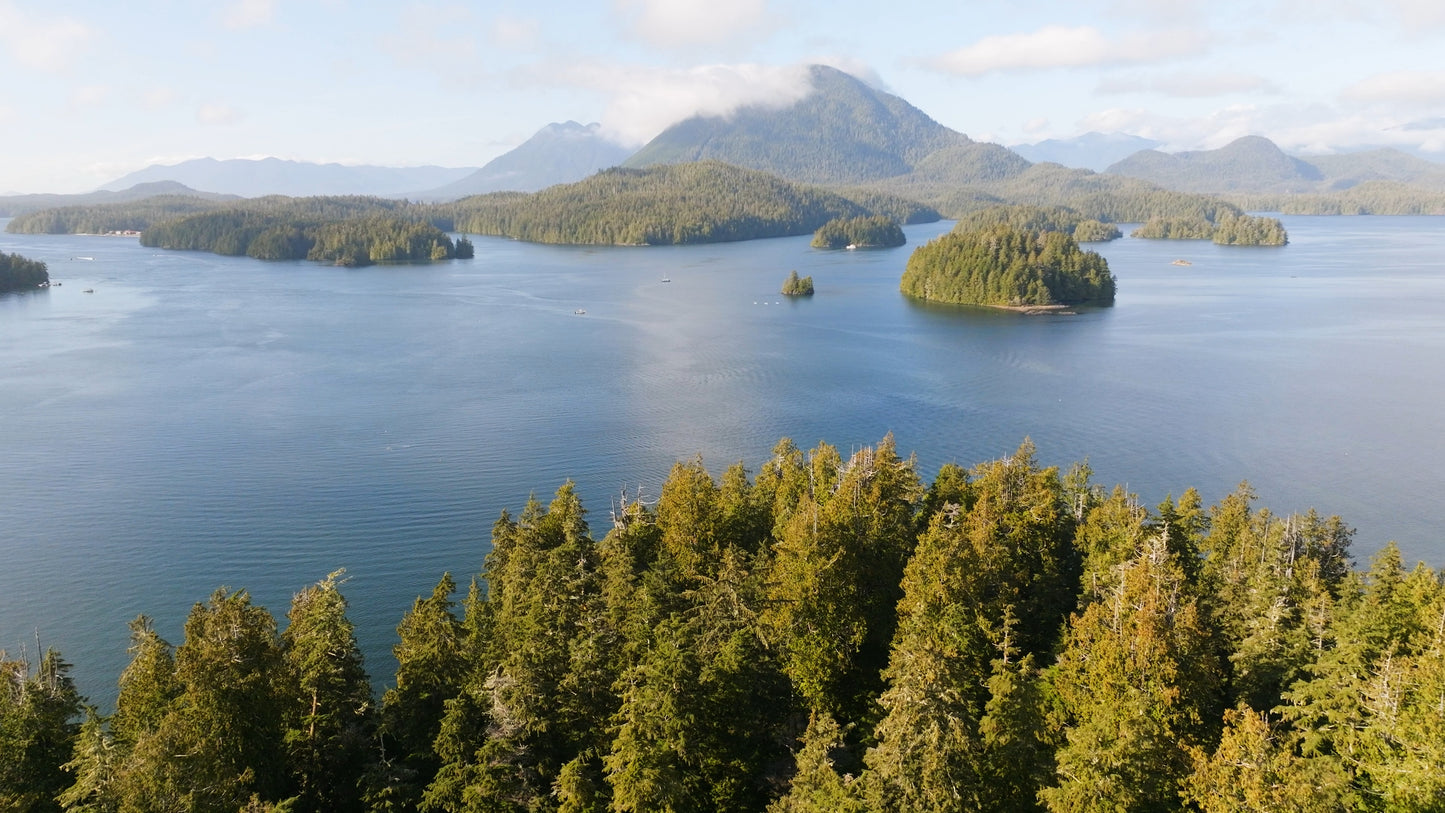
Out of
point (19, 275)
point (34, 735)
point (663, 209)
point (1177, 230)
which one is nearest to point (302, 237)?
point (19, 275)

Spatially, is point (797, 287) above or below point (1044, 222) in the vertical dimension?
below

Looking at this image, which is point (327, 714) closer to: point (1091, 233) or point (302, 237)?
point (302, 237)

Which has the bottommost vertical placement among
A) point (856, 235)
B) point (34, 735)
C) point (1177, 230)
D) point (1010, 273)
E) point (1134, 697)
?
point (34, 735)

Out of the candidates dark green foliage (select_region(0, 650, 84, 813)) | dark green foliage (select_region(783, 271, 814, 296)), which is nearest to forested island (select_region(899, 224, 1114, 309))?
dark green foliage (select_region(783, 271, 814, 296))

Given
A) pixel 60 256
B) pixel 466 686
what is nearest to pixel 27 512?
pixel 466 686

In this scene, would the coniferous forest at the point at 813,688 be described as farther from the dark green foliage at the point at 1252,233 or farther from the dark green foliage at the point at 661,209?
the dark green foliage at the point at 1252,233

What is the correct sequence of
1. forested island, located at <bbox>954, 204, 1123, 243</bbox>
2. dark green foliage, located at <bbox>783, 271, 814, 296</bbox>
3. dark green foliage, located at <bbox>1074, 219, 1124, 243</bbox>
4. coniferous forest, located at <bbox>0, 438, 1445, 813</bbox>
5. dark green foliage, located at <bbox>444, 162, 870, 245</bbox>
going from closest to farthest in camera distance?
coniferous forest, located at <bbox>0, 438, 1445, 813</bbox> < dark green foliage, located at <bbox>783, 271, 814, 296</bbox> < forested island, located at <bbox>954, 204, 1123, 243</bbox> < dark green foliage, located at <bbox>1074, 219, 1124, 243</bbox> < dark green foliage, located at <bbox>444, 162, 870, 245</bbox>

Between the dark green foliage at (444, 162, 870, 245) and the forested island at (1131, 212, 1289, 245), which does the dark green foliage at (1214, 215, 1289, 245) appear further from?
the dark green foliage at (444, 162, 870, 245)
